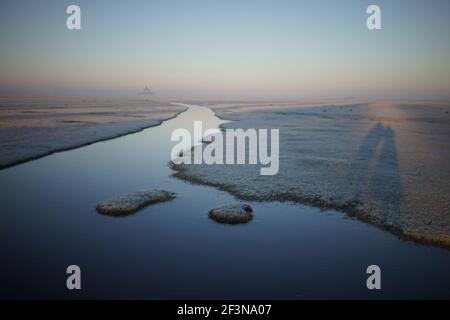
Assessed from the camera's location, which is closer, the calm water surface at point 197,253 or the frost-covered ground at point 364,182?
the calm water surface at point 197,253

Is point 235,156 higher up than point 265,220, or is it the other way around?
point 235,156

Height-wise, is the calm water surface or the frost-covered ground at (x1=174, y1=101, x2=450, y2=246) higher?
the frost-covered ground at (x1=174, y1=101, x2=450, y2=246)

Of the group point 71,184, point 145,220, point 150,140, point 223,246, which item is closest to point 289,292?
point 223,246

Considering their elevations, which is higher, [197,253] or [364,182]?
[364,182]

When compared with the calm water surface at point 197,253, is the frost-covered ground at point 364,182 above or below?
above

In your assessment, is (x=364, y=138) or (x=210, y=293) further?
(x=364, y=138)

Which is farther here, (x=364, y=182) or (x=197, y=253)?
(x=364, y=182)

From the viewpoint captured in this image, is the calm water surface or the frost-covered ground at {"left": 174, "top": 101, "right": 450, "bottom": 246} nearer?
the calm water surface
